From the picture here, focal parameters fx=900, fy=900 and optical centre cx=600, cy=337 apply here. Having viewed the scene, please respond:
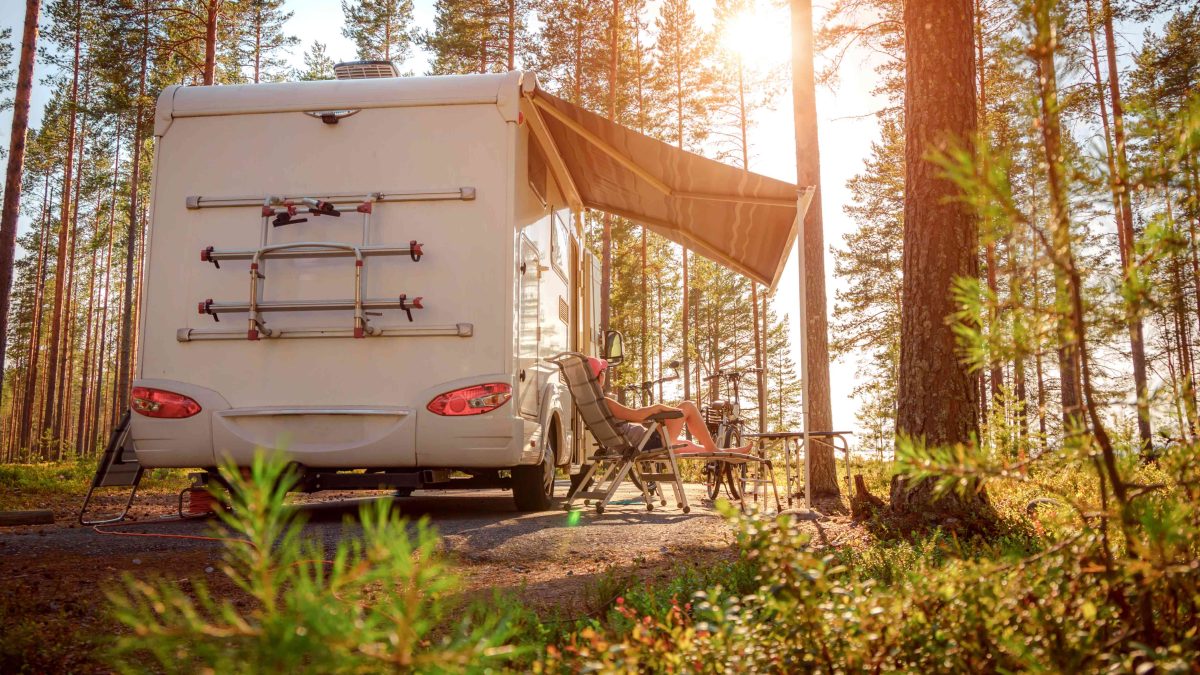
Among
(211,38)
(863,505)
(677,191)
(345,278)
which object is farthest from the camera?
(211,38)

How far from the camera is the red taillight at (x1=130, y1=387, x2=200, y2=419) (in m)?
5.88

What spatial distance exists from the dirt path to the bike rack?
1.37 meters

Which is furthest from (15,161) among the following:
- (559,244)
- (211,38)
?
(559,244)

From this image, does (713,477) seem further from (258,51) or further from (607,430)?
(258,51)

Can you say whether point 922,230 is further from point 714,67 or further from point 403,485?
point 714,67

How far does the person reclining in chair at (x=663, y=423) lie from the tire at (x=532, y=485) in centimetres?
67

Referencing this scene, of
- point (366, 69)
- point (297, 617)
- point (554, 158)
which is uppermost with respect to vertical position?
point (366, 69)

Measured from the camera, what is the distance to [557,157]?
290 inches

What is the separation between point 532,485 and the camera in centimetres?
683

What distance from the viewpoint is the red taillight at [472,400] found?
5727 millimetres

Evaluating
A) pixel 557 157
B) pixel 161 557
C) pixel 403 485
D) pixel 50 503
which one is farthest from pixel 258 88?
pixel 50 503

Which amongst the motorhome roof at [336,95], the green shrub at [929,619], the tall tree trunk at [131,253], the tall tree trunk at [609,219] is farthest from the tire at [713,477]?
the tall tree trunk at [131,253]

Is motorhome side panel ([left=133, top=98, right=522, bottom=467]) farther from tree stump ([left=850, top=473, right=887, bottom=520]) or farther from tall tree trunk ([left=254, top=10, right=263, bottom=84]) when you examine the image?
tall tree trunk ([left=254, top=10, right=263, bottom=84])

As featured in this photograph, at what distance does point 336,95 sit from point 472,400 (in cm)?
232
